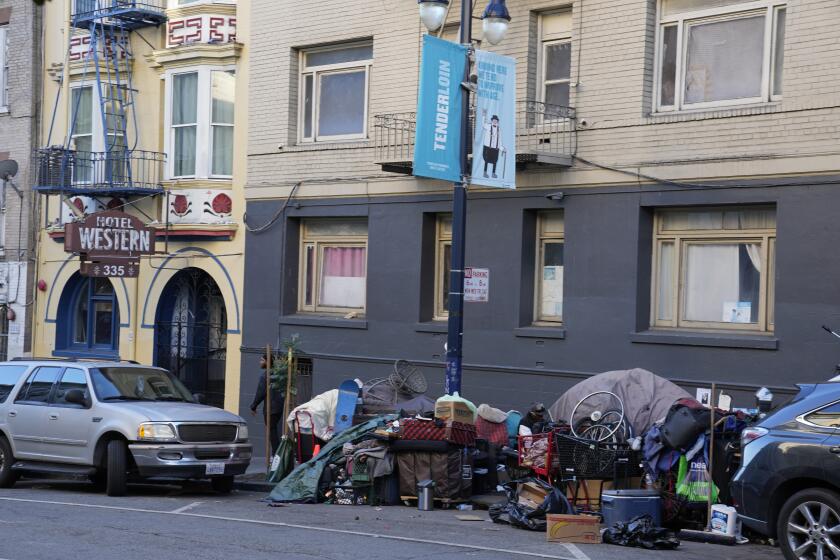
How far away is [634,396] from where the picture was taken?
47.1 ft

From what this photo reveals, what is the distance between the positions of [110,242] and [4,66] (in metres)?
7.21

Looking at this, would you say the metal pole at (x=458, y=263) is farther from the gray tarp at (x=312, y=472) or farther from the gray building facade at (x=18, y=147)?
the gray building facade at (x=18, y=147)

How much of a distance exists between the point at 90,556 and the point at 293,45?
12.9 m

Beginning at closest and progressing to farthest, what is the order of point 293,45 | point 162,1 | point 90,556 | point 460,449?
1. point 90,556
2. point 460,449
3. point 293,45
4. point 162,1

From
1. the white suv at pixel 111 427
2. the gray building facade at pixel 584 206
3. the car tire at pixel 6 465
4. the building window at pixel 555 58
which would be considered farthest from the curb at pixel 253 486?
the building window at pixel 555 58

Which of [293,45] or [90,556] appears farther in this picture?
[293,45]

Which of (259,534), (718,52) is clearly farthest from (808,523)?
(718,52)

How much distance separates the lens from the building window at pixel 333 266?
20797 mm

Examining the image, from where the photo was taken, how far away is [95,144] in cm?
2441

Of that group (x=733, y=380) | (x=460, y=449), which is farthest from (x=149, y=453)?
(x=733, y=380)

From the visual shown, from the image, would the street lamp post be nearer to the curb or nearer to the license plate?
the license plate

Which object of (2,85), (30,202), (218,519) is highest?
(2,85)

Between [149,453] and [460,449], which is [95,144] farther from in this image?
[460,449]

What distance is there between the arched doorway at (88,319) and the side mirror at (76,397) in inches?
364
